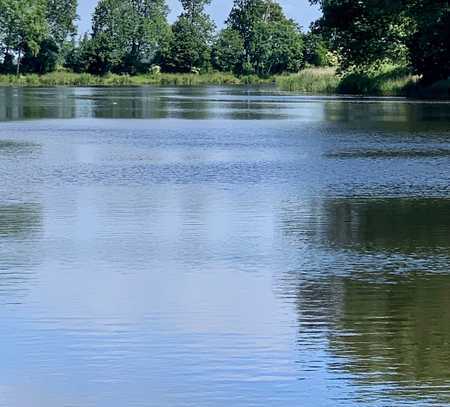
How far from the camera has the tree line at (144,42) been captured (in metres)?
137

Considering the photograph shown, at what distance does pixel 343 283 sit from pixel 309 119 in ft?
104

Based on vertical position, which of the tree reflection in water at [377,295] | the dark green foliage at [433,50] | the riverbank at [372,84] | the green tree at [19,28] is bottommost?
the tree reflection in water at [377,295]

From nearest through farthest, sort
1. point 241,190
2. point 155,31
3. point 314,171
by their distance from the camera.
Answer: point 241,190 < point 314,171 < point 155,31

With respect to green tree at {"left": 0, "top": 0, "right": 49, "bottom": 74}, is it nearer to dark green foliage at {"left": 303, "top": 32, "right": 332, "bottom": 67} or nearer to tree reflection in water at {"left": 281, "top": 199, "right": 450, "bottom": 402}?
dark green foliage at {"left": 303, "top": 32, "right": 332, "bottom": 67}

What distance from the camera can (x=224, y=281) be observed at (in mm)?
11852

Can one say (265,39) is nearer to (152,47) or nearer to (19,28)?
(152,47)

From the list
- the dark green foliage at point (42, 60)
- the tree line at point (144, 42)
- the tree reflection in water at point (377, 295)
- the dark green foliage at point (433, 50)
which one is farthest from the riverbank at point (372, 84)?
the dark green foliage at point (42, 60)

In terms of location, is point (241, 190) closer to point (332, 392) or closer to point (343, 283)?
point (343, 283)

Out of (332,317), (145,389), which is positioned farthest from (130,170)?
(145,389)

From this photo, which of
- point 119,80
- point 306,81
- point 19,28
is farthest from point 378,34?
point 19,28

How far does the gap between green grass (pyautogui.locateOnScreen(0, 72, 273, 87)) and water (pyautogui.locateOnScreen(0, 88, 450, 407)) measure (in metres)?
104

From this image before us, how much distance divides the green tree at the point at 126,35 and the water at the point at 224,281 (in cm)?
11306

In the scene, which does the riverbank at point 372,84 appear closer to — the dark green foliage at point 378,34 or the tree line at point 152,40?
the dark green foliage at point 378,34

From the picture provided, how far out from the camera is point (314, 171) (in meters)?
23.4
